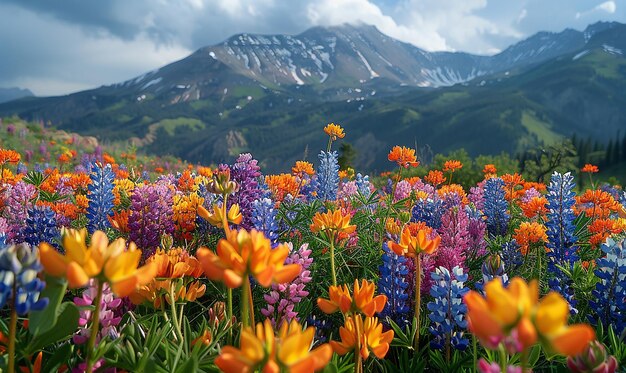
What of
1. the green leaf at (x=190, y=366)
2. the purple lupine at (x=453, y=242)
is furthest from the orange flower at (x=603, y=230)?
the green leaf at (x=190, y=366)

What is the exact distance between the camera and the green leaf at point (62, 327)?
135cm

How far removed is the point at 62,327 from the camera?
1.36 meters

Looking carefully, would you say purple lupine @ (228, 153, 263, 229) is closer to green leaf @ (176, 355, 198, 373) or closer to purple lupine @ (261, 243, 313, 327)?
purple lupine @ (261, 243, 313, 327)

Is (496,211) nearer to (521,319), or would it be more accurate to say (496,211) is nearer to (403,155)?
(403,155)

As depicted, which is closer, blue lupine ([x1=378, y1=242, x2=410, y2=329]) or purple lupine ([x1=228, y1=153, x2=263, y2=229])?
blue lupine ([x1=378, y1=242, x2=410, y2=329])

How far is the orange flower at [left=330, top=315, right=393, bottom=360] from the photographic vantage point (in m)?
1.47

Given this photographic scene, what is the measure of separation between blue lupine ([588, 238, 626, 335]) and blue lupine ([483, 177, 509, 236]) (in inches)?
72.8

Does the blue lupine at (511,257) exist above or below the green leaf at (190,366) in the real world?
below

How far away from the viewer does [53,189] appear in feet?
15.9

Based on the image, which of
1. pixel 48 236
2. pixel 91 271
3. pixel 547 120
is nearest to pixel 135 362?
pixel 91 271

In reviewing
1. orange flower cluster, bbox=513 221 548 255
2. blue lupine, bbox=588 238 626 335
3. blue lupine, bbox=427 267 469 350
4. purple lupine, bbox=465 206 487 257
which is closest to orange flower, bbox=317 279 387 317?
blue lupine, bbox=427 267 469 350

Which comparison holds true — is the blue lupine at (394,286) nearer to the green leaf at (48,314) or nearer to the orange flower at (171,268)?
the orange flower at (171,268)

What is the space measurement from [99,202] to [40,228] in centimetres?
62

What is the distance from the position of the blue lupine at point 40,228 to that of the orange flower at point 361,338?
93.4 inches
